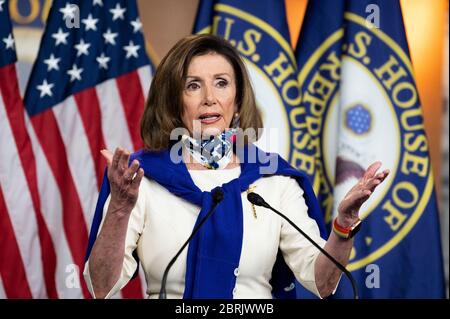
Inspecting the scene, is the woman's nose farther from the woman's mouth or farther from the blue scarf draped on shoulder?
the blue scarf draped on shoulder

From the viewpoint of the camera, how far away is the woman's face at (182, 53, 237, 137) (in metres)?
2.11

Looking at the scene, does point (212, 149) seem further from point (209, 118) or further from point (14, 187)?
point (14, 187)

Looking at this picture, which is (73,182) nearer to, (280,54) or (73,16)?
(73,16)

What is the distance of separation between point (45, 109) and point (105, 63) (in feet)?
1.14

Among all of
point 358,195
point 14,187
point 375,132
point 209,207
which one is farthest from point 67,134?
point 358,195

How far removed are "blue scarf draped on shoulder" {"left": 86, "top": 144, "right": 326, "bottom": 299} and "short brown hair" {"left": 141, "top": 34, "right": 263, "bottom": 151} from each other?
0.07 m

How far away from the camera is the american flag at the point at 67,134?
3373 mm

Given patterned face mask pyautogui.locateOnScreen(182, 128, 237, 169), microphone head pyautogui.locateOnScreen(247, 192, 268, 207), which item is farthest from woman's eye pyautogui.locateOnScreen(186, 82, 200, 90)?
microphone head pyautogui.locateOnScreen(247, 192, 268, 207)

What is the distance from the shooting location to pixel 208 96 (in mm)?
2098

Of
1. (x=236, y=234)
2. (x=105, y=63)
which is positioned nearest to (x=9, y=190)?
(x=105, y=63)

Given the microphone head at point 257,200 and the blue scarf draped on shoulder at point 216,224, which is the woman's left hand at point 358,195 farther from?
the blue scarf draped on shoulder at point 216,224

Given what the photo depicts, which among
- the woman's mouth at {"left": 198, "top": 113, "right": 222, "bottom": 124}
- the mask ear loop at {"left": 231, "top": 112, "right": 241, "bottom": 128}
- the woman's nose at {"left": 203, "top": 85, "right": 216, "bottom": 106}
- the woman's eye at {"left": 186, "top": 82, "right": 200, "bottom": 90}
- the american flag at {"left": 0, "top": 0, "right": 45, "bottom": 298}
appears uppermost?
the woman's eye at {"left": 186, "top": 82, "right": 200, "bottom": 90}
